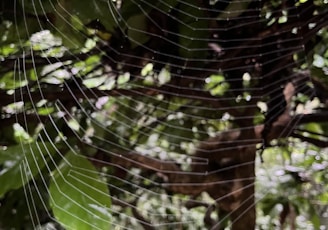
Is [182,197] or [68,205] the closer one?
[68,205]

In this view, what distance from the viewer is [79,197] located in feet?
1.26

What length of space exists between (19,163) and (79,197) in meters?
0.05

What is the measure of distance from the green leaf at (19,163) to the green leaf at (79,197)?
0.6 inches

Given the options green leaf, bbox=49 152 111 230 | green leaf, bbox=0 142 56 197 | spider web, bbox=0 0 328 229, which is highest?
spider web, bbox=0 0 328 229

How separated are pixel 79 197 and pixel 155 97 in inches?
4.9

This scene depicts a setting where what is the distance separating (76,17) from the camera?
41 centimetres

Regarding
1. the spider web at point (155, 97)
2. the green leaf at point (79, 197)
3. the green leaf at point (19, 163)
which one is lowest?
the green leaf at point (79, 197)

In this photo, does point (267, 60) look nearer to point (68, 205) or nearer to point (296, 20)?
point (296, 20)

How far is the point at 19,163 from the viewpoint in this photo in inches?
15.6

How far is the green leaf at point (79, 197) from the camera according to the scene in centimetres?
37

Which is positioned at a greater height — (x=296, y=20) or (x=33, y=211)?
(x=296, y=20)

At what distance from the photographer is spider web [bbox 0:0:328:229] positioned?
0.42m

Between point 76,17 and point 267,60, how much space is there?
6.7 inches

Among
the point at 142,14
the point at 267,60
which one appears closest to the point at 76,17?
the point at 142,14
